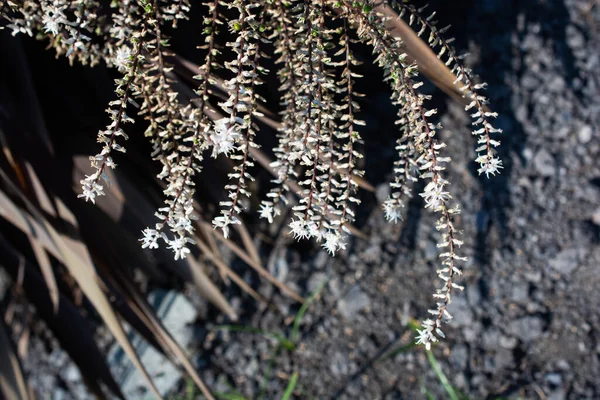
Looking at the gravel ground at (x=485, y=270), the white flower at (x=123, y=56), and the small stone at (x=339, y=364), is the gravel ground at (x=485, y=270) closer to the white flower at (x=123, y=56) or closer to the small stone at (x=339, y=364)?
the small stone at (x=339, y=364)

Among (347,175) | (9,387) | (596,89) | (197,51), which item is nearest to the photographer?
(347,175)

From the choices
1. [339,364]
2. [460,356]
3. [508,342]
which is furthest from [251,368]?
[508,342]

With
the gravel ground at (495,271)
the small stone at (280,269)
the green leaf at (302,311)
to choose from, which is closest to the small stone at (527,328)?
the gravel ground at (495,271)

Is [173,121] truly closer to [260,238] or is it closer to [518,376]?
[260,238]

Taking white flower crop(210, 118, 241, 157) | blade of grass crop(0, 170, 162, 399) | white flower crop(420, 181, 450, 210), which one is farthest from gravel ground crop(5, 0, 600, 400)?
white flower crop(210, 118, 241, 157)

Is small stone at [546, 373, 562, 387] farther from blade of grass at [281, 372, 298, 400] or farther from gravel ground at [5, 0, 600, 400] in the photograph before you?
blade of grass at [281, 372, 298, 400]

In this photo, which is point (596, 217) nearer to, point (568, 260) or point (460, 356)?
point (568, 260)

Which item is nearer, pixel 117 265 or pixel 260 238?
pixel 117 265

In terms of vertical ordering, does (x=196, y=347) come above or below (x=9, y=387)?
above

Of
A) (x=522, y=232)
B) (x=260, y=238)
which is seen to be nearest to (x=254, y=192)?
(x=260, y=238)
